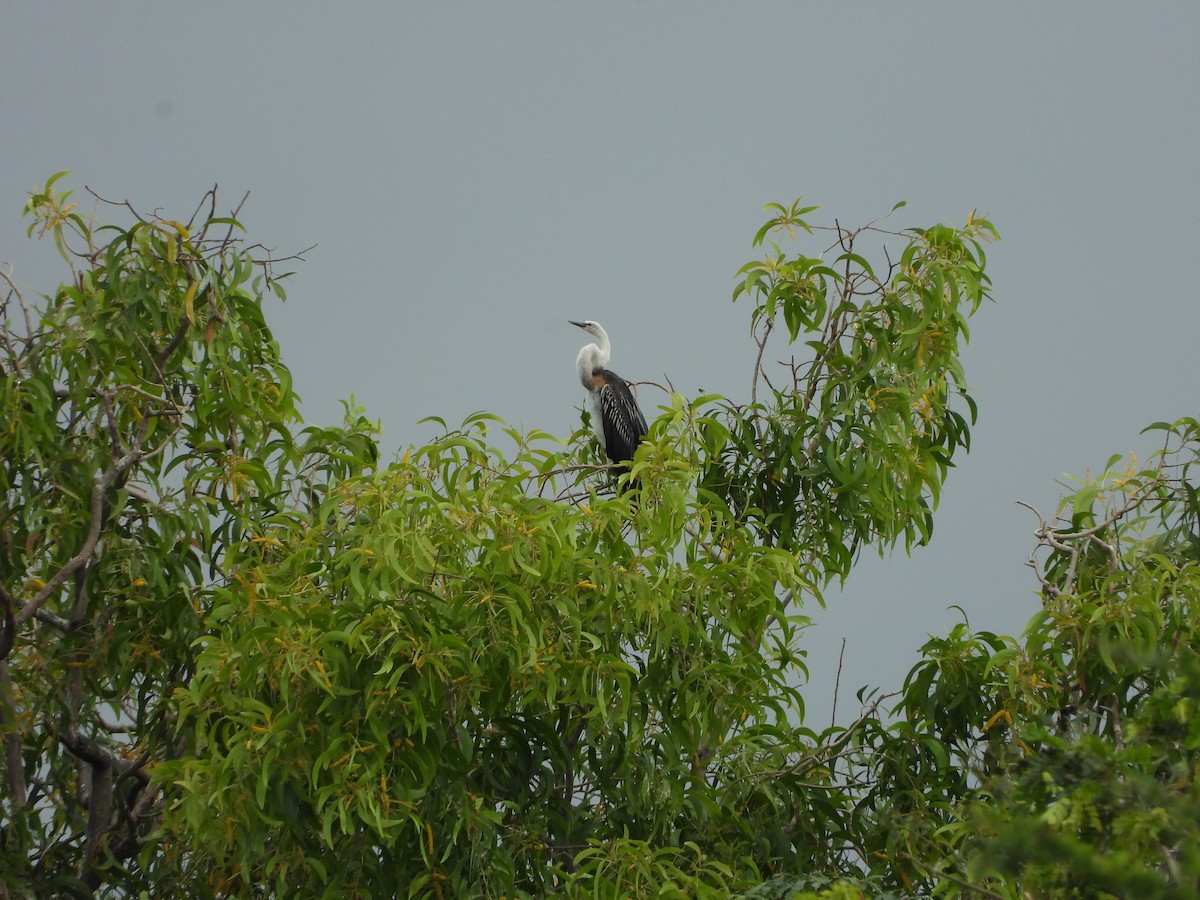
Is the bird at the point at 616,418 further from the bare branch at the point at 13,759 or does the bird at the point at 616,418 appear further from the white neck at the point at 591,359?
the bare branch at the point at 13,759

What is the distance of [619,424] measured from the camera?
6.34m

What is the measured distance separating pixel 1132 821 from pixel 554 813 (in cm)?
212

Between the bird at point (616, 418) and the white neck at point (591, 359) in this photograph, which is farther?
the white neck at point (591, 359)

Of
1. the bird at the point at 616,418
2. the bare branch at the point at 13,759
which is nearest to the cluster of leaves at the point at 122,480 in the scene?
the bare branch at the point at 13,759

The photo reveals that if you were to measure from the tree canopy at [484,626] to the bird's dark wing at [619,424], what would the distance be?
137cm

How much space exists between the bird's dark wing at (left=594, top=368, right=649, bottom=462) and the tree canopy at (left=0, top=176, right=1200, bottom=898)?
4.48ft

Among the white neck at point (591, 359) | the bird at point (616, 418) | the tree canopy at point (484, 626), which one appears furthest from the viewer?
the white neck at point (591, 359)

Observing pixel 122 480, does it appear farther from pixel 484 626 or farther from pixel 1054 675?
pixel 1054 675

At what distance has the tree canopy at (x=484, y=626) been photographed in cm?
374

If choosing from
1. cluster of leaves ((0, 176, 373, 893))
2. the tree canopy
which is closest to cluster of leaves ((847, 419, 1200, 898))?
the tree canopy

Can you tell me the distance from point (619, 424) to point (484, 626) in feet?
8.70

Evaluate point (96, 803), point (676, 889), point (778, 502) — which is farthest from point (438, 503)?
point (96, 803)

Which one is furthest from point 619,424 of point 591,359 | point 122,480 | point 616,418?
point 122,480

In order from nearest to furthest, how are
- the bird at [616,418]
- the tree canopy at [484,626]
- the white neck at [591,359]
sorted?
the tree canopy at [484,626] < the bird at [616,418] < the white neck at [591,359]
